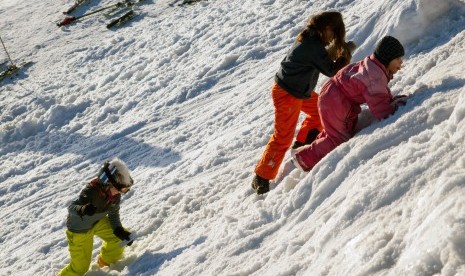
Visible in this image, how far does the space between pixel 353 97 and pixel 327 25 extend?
27.9 inches

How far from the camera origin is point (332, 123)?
455 cm

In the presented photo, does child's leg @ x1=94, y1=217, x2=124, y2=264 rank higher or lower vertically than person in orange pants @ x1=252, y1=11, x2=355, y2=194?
lower

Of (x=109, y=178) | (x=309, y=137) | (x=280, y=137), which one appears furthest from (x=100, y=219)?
(x=309, y=137)

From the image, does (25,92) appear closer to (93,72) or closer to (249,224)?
(93,72)

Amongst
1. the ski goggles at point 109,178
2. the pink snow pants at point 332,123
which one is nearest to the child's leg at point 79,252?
the ski goggles at point 109,178

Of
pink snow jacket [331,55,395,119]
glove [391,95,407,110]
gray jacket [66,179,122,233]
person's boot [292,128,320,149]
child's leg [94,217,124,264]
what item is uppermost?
pink snow jacket [331,55,395,119]

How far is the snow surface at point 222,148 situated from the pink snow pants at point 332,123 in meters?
0.14

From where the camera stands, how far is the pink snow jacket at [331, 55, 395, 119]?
13.8ft

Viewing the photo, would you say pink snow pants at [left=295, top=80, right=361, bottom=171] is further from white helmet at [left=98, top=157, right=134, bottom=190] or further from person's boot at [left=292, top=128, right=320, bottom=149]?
white helmet at [left=98, top=157, right=134, bottom=190]

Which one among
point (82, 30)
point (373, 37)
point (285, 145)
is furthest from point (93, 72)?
point (285, 145)

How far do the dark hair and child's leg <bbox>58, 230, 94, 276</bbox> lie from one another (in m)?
3.07

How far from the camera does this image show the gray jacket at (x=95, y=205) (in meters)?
5.40

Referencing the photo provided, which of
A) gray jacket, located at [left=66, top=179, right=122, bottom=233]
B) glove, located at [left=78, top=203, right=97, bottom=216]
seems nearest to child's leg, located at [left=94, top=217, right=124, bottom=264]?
gray jacket, located at [left=66, top=179, right=122, bottom=233]

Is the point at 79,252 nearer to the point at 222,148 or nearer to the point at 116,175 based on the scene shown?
the point at 116,175
